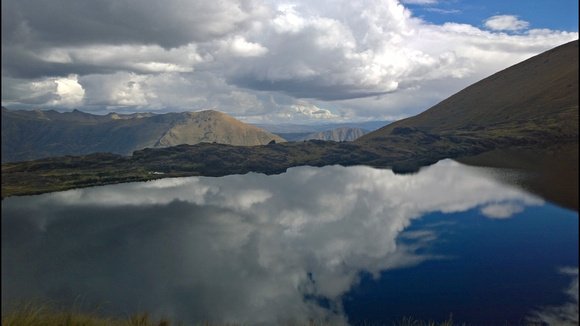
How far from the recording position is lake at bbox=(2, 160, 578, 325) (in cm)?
4147

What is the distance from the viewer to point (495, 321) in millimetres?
41344

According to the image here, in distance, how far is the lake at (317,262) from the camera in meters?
41.5

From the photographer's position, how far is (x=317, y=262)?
2589 inches

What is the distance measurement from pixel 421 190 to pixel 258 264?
76.6 meters

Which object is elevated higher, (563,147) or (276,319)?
(563,147)

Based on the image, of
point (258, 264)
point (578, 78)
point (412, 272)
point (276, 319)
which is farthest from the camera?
point (258, 264)

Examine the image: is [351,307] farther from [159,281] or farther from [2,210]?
[2,210]

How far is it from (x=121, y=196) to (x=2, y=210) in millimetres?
159012

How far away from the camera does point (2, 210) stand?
30.0 feet

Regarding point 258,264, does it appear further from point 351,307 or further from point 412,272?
point 412,272

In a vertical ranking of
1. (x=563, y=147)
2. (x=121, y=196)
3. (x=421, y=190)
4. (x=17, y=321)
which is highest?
(x=563, y=147)

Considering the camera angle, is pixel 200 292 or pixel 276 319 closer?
pixel 276 319

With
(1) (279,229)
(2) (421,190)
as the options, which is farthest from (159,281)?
(2) (421,190)

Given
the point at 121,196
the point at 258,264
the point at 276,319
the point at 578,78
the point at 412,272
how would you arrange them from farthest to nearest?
the point at 121,196
the point at 258,264
the point at 412,272
the point at 276,319
the point at 578,78
